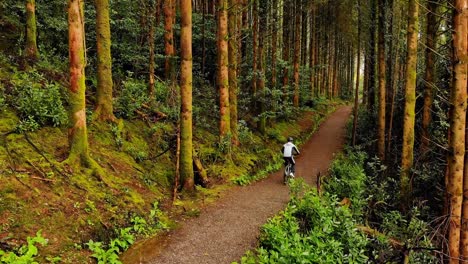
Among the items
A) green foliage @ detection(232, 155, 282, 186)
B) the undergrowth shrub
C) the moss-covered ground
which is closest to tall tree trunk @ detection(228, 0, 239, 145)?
the moss-covered ground

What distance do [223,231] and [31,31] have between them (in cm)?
913

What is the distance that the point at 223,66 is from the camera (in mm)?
13102

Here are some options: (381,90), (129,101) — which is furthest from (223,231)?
(381,90)

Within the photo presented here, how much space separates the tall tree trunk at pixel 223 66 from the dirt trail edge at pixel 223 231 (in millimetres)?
2525

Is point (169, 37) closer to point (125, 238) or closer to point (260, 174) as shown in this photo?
point (260, 174)

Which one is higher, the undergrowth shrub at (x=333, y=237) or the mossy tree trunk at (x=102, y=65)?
the mossy tree trunk at (x=102, y=65)

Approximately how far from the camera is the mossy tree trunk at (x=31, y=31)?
11359 millimetres

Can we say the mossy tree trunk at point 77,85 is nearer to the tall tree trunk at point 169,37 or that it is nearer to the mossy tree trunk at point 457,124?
the tall tree trunk at point 169,37

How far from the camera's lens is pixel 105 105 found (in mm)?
10930

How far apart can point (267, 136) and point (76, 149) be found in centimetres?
1201

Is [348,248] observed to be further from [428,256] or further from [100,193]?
[100,193]

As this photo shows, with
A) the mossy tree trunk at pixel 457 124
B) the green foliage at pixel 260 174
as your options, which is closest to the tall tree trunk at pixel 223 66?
the green foliage at pixel 260 174

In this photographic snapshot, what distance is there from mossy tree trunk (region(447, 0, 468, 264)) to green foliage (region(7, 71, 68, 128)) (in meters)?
9.12

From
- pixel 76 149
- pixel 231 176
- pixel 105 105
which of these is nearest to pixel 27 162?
pixel 76 149
